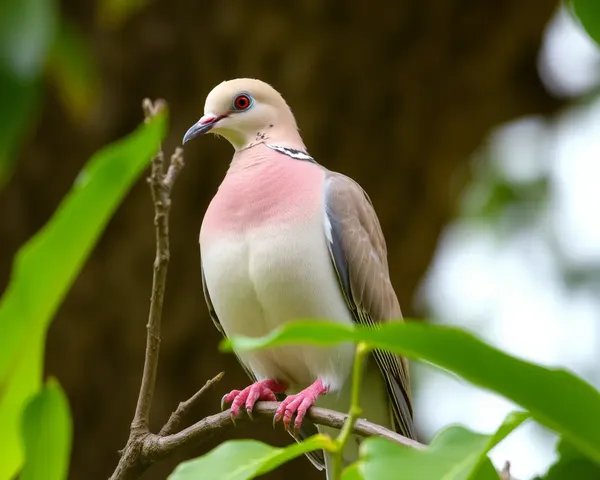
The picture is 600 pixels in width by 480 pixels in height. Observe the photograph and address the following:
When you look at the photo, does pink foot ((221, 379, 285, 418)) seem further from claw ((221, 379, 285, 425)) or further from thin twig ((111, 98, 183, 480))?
thin twig ((111, 98, 183, 480))

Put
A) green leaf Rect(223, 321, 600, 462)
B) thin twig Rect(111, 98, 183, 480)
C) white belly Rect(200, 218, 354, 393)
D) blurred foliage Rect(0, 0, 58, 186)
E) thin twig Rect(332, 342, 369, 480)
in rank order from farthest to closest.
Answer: white belly Rect(200, 218, 354, 393) → blurred foliage Rect(0, 0, 58, 186) → thin twig Rect(111, 98, 183, 480) → thin twig Rect(332, 342, 369, 480) → green leaf Rect(223, 321, 600, 462)

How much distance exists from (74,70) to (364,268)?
5.05ft

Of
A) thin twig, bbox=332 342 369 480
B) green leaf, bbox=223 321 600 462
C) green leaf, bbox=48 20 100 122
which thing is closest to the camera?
green leaf, bbox=223 321 600 462

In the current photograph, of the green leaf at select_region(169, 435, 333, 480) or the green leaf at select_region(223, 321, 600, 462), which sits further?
the green leaf at select_region(169, 435, 333, 480)

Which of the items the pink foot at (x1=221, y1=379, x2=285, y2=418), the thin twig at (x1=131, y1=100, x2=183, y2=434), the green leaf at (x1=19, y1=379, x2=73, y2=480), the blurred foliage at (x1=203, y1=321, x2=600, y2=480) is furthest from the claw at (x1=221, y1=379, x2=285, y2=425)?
the blurred foliage at (x1=203, y1=321, x2=600, y2=480)

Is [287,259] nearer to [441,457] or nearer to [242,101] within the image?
[242,101]

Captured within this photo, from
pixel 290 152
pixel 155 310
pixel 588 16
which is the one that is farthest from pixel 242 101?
pixel 588 16

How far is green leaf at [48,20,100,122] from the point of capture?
3266 millimetres

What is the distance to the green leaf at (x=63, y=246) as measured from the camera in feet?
3.38

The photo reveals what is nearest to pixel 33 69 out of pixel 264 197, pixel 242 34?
pixel 264 197

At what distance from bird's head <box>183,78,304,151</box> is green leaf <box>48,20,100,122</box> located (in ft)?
4.23

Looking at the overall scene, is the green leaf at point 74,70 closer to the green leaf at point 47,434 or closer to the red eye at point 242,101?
the red eye at point 242,101

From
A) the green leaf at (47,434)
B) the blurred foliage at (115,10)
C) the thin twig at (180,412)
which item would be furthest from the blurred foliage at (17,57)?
the blurred foliage at (115,10)

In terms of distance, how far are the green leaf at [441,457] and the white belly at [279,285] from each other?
0.90 meters
